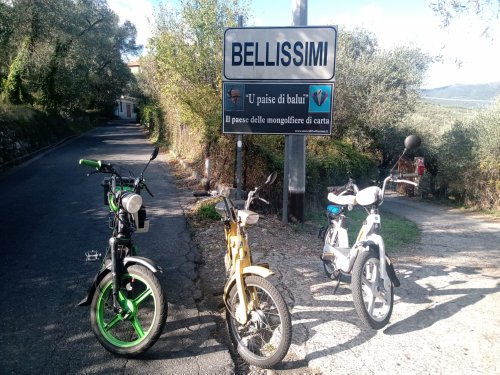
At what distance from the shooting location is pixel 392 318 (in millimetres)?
3748

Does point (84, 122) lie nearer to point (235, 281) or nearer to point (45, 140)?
point (45, 140)

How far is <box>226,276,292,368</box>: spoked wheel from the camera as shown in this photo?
112 inches

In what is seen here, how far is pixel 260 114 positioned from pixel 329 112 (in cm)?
119

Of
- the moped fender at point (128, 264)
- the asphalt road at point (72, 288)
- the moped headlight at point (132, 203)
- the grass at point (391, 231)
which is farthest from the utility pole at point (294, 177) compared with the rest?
the moped fender at point (128, 264)

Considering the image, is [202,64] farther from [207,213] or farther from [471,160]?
[471,160]

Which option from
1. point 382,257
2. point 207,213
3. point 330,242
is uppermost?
point 382,257

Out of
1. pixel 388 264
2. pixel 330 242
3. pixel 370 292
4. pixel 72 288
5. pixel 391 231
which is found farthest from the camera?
pixel 391 231

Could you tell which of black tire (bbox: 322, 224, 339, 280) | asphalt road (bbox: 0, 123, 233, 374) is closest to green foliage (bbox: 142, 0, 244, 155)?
asphalt road (bbox: 0, 123, 233, 374)

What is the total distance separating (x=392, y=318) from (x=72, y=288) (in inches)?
138

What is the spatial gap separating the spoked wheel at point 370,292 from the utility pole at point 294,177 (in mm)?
3671

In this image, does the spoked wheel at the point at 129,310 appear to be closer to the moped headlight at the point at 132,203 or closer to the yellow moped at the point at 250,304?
the moped headlight at the point at 132,203

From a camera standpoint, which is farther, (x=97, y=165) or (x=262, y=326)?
(x=97, y=165)

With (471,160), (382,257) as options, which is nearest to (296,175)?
(382,257)

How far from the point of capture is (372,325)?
11.1 ft
